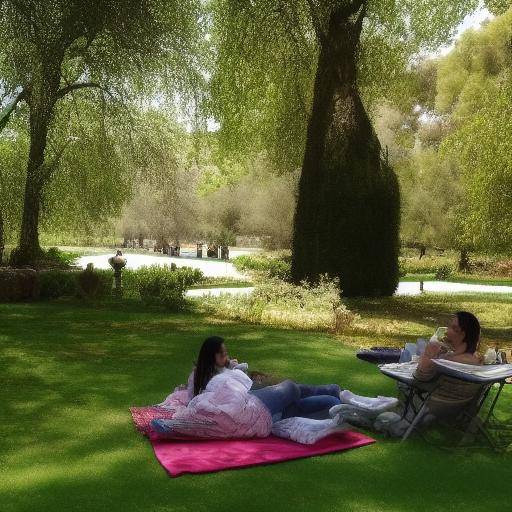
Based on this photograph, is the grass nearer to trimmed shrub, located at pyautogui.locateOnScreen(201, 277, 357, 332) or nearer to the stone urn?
the stone urn

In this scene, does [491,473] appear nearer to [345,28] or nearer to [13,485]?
[13,485]

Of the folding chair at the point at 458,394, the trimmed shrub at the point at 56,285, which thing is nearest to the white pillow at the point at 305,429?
the folding chair at the point at 458,394

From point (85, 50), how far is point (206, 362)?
1645cm

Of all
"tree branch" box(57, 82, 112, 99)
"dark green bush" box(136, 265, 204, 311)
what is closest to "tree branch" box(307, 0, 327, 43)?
"tree branch" box(57, 82, 112, 99)

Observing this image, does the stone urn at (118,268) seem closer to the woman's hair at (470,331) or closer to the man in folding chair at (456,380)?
the man in folding chair at (456,380)

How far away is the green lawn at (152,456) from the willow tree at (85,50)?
21.9 ft

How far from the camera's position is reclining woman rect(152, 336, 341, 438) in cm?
700

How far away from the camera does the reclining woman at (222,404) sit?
7.00 meters

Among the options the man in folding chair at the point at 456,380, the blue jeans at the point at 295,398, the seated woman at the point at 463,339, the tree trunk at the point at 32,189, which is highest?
the tree trunk at the point at 32,189

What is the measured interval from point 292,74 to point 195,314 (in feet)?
29.3

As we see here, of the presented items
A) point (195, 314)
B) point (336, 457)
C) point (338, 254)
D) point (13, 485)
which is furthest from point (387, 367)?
point (338, 254)

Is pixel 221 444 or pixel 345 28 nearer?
pixel 221 444

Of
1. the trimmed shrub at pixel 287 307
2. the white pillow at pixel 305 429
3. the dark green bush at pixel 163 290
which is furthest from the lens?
the dark green bush at pixel 163 290

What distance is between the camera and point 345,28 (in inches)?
832
